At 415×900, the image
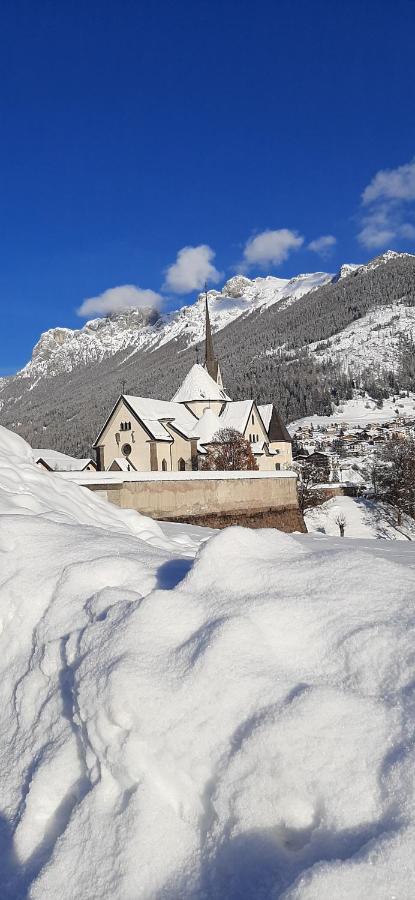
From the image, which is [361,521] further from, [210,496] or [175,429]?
[210,496]

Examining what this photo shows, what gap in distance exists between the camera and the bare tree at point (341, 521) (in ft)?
133

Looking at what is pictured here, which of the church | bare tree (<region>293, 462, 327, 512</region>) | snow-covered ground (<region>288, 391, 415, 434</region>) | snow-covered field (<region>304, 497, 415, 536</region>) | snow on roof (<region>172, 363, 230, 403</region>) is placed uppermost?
snow-covered ground (<region>288, 391, 415, 434</region>)

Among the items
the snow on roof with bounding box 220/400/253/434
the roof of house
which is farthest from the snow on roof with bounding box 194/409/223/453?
the roof of house

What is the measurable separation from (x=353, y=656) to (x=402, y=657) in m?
0.21

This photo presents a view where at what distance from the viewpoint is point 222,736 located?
8.19 ft

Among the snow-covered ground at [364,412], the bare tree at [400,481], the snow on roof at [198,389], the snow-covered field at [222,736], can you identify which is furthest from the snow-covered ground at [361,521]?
the snow-covered ground at [364,412]

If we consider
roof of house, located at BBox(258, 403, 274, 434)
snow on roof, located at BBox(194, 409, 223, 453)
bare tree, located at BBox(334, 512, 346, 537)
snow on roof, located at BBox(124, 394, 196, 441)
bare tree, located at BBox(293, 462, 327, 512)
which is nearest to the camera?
bare tree, located at BBox(334, 512, 346, 537)

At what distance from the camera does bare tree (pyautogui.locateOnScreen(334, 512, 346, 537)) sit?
1599 inches

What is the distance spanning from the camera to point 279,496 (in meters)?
20.5

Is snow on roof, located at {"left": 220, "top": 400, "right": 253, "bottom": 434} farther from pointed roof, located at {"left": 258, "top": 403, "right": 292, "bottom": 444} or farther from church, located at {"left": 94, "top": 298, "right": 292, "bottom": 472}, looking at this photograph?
pointed roof, located at {"left": 258, "top": 403, "right": 292, "bottom": 444}

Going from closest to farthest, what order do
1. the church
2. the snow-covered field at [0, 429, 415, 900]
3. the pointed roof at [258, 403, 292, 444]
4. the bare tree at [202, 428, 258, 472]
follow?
the snow-covered field at [0, 429, 415, 900] → the bare tree at [202, 428, 258, 472] → the church → the pointed roof at [258, 403, 292, 444]

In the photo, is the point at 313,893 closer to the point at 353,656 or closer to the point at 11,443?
the point at 353,656

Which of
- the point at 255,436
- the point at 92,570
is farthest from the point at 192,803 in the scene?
the point at 255,436

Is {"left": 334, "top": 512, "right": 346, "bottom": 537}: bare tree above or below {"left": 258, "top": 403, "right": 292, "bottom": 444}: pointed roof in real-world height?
below
